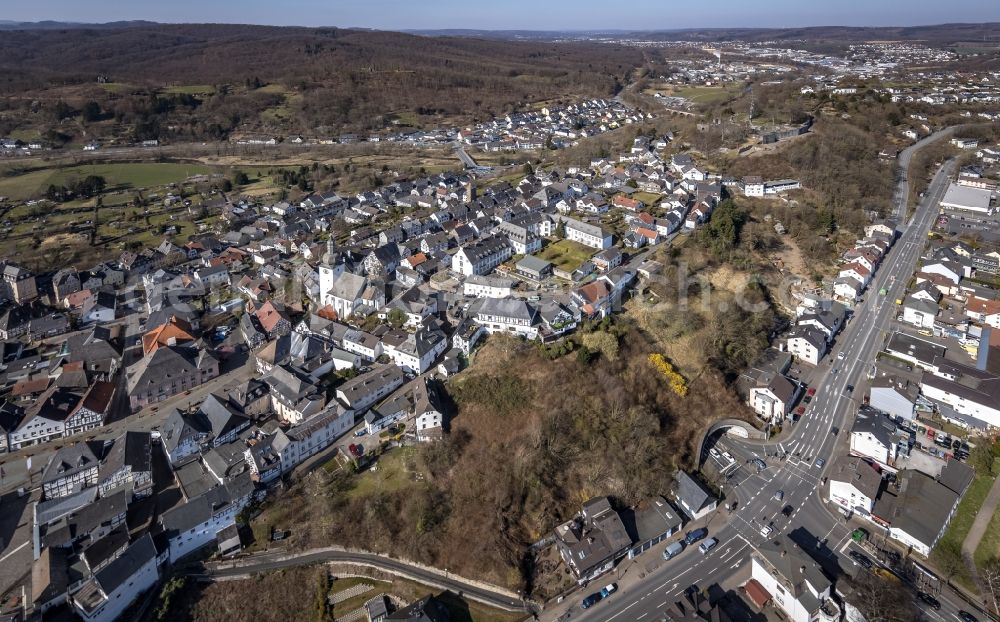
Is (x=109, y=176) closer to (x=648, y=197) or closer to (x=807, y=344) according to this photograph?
(x=648, y=197)

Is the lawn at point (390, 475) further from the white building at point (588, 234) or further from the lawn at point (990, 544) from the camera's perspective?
the lawn at point (990, 544)

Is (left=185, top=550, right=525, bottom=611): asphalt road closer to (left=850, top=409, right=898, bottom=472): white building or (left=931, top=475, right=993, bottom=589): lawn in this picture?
(left=931, top=475, right=993, bottom=589): lawn

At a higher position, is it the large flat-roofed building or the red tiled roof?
the large flat-roofed building

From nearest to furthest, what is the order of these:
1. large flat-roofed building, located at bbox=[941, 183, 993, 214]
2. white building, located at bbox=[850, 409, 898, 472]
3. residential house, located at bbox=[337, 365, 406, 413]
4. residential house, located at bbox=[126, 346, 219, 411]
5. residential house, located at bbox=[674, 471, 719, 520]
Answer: residential house, located at bbox=[674, 471, 719, 520]
white building, located at bbox=[850, 409, 898, 472]
residential house, located at bbox=[337, 365, 406, 413]
residential house, located at bbox=[126, 346, 219, 411]
large flat-roofed building, located at bbox=[941, 183, 993, 214]

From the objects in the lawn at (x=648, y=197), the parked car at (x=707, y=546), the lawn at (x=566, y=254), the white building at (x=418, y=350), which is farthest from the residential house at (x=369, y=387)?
the lawn at (x=648, y=197)

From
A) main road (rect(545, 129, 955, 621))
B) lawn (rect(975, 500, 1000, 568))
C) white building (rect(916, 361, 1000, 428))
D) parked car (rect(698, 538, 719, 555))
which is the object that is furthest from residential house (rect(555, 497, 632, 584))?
white building (rect(916, 361, 1000, 428))

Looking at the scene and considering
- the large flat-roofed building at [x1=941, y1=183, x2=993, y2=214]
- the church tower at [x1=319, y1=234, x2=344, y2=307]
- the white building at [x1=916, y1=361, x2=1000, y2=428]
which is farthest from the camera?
the large flat-roofed building at [x1=941, y1=183, x2=993, y2=214]
